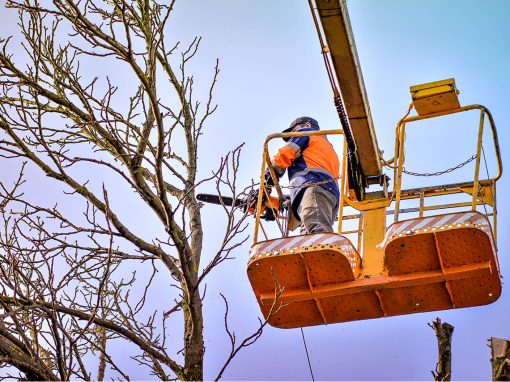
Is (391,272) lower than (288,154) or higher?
lower

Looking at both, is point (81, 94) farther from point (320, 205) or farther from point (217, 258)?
point (320, 205)

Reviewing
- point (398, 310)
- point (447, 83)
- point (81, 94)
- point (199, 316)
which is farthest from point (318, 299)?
point (81, 94)

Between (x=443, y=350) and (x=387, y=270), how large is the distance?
4.80 feet

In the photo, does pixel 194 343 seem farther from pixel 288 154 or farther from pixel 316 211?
pixel 288 154

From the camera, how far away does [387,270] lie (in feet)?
27.6

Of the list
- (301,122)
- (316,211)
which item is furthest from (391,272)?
(301,122)

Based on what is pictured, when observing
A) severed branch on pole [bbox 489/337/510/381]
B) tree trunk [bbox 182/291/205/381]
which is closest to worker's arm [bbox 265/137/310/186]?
tree trunk [bbox 182/291/205/381]

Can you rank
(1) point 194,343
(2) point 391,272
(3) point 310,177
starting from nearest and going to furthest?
1. (1) point 194,343
2. (2) point 391,272
3. (3) point 310,177

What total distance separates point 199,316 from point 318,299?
2022mm

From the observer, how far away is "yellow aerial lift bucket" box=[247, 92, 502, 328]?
7.94 meters

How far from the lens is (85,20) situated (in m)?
6.23

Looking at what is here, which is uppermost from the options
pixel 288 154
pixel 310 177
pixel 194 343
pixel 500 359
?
pixel 288 154

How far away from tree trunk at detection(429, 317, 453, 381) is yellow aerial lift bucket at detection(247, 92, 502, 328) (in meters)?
1.03

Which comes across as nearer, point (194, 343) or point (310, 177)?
point (194, 343)
